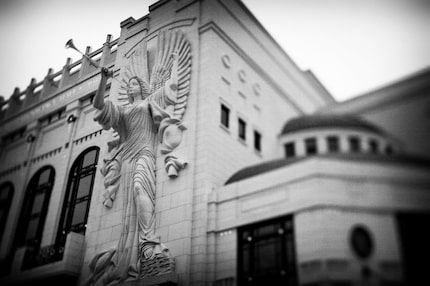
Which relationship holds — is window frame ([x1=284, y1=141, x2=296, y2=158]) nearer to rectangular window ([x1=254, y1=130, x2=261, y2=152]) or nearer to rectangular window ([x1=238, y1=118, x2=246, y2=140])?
rectangular window ([x1=238, y1=118, x2=246, y2=140])

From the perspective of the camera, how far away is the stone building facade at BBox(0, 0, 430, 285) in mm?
12664

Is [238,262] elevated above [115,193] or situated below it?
below

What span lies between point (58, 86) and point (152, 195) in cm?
1376

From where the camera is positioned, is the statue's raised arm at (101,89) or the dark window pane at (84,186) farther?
the dark window pane at (84,186)

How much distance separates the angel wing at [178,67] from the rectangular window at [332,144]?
7.35 meters

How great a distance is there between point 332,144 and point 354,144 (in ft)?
2.76

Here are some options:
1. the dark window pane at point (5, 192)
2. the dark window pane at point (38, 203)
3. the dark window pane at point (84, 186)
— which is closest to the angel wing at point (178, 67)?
the dark window pane at point (84, 186)

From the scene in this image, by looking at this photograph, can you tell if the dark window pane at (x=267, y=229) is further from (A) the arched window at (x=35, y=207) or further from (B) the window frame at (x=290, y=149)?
(A) the arched window at (x=35, y=207)

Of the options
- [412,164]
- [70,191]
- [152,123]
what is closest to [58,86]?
[70,191]

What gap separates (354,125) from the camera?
1295 cm

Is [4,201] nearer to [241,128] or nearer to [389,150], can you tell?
[241,128]

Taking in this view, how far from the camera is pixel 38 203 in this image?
24.8 metres

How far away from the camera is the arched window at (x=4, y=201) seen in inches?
1009

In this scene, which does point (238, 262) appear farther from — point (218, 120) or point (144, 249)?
point (218, 120)
